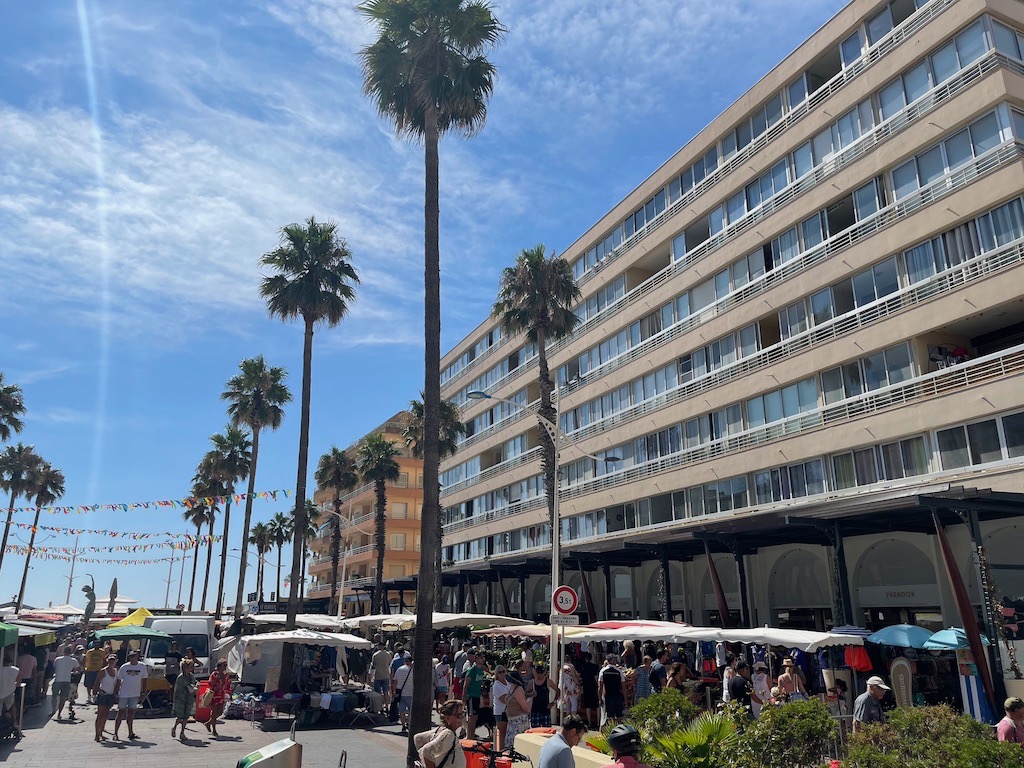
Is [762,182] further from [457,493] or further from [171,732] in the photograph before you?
[457,493]

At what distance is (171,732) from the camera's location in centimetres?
1839

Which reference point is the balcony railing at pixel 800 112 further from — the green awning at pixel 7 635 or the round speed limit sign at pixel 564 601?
the green awning at pixel 7 635

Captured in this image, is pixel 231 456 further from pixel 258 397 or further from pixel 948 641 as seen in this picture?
pixel 948 641

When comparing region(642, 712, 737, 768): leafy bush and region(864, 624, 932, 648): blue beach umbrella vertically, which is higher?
region(864, 624, 932, 648): blue beach umbrella

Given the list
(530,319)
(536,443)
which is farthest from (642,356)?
(536,443)

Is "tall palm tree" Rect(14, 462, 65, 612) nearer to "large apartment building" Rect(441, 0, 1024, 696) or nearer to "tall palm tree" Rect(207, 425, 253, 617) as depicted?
"tall palm tree" Rect(207, 425, 253, 617)

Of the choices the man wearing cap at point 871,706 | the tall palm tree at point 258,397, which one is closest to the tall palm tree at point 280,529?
the tall palm tree at point 258,397

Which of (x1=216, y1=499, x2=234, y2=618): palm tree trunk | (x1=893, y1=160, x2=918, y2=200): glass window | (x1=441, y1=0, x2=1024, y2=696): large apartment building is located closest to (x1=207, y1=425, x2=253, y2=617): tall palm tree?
(x1=216, y1=499, x2=234, y2=618): palm tree trunk

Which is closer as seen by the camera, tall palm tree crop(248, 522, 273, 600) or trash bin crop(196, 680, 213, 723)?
trash bin crop(196, 680, 213, 723)

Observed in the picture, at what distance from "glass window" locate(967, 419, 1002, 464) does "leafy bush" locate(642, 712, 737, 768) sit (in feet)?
56.2

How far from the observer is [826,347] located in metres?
27.6

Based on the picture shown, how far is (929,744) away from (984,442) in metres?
17.8

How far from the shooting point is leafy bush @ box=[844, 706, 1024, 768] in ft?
21.7

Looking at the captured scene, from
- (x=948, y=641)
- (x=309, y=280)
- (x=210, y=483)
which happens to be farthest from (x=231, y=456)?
(x=948, y=641)
